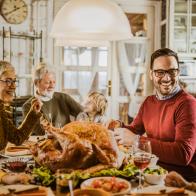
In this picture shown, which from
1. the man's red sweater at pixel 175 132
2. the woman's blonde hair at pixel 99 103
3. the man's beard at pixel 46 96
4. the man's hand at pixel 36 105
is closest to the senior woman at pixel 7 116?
the man's hand at pixel 36 105

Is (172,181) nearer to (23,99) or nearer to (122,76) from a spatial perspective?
(23,99)

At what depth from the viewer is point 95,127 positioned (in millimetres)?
1661

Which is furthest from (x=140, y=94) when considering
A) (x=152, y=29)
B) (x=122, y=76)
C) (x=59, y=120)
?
(x=59, y=120)

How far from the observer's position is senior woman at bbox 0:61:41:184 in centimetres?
218

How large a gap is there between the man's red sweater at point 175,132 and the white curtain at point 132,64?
294 cm

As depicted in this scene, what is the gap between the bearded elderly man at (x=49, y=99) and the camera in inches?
124

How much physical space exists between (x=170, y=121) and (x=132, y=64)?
326cm

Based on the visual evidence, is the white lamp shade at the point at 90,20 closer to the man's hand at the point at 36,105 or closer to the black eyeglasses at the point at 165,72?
the black eyeglasses at the point at 165,72

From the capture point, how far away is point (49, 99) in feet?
10.7

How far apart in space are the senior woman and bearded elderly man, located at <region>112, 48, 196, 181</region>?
21.3 inches

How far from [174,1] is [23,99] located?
2.41 m

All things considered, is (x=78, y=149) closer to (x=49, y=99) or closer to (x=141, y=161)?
(x=141, y=161)

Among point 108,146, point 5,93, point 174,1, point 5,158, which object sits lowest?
point 5,158

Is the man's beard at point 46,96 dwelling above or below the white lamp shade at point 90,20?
below
